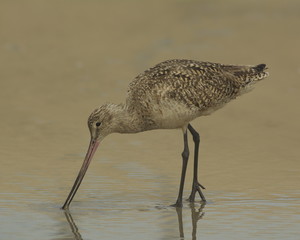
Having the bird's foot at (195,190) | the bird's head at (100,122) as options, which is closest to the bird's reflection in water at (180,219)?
the bird's foot at (195,190)

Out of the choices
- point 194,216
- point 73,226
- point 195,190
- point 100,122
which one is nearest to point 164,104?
point 100,122

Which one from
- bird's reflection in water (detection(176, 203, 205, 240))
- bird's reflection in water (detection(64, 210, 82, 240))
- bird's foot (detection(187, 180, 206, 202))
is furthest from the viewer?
bird's foot (detection(187, 180, 206, 202))

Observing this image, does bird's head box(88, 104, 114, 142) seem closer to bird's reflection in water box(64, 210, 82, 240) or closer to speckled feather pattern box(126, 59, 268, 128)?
speckled feather pattern box(126, 59, 268, 128)

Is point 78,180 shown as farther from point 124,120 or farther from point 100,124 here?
point 124,120

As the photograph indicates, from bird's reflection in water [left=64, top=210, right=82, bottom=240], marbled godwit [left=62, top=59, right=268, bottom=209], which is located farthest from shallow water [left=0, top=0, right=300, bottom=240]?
marbled godwit [left=62, top=59, right=268, bottom=209]

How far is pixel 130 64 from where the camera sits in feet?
54.4

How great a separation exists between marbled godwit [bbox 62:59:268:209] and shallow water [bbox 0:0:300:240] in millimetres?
508

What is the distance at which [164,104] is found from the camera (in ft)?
32.3

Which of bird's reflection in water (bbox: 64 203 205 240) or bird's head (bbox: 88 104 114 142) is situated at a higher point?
bird's head (bbox: 88 104 114 142)

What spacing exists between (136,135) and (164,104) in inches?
115

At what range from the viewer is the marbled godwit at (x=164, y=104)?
387 inches

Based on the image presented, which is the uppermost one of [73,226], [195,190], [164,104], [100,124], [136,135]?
[136,135]

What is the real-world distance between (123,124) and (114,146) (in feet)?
6.83

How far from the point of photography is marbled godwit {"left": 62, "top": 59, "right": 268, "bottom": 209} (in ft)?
32.3
